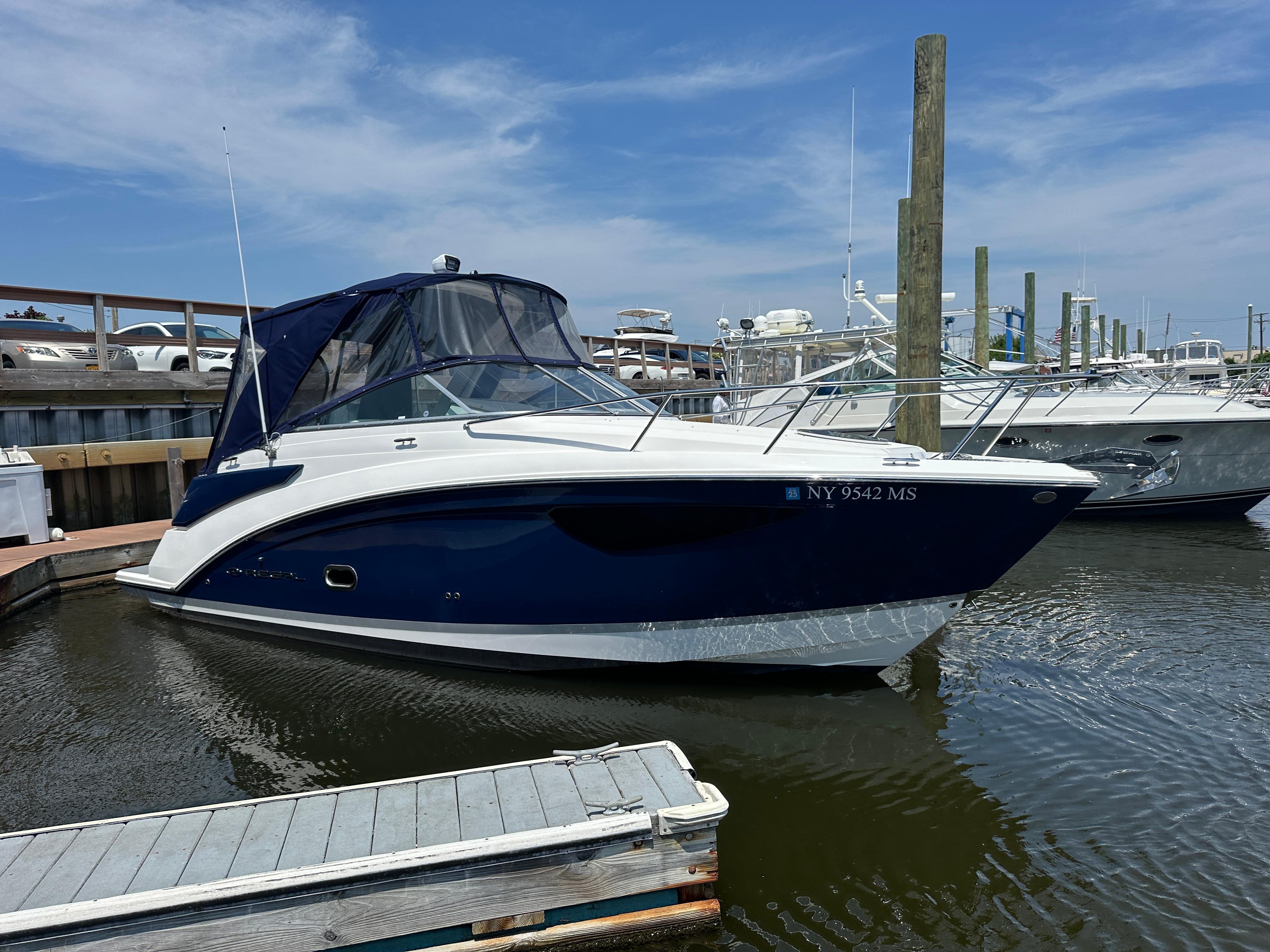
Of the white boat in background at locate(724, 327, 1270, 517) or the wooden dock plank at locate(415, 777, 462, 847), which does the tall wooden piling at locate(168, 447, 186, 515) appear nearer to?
the white boat in background at locate(724, 327, 1270, 517)

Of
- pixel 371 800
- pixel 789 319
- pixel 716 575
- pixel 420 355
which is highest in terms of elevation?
pixel 789 319

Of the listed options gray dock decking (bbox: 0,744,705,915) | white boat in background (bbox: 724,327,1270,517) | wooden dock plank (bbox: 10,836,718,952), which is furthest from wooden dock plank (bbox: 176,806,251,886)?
white boat in background (bbox: 724,327,1270,517)

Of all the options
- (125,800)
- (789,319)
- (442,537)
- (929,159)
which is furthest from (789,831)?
(789,319)

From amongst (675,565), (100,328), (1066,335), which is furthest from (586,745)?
(1066,335)

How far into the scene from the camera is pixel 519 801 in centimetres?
298

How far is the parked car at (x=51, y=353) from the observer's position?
973cm

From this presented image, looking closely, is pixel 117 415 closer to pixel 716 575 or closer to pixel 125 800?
pixel 125 800

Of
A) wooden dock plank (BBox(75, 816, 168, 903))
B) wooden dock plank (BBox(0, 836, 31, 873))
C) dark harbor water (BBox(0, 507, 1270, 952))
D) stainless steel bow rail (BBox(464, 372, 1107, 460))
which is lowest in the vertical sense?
dark harbor water (BBox(0, 507, 1270, 952))

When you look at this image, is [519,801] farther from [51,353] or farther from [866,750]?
[51,353]

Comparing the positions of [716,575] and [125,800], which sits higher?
[716,575]

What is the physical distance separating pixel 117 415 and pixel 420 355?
6243 mm

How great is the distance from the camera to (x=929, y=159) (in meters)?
6.94

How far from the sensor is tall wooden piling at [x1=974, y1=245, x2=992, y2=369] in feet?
52.1

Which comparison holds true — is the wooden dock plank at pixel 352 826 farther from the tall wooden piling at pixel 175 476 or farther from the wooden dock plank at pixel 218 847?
the tall wooden piling at pixel 175 476
